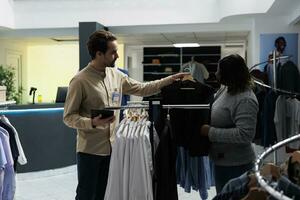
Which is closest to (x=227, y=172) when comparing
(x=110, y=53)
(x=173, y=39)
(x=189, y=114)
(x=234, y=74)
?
(x=189, y=114)

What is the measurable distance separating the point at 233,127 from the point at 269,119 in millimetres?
2763

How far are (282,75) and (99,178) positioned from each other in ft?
11.3

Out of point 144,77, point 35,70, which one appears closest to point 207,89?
point 144,77

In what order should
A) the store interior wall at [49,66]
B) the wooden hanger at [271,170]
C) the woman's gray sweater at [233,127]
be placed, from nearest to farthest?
the wooden hanger at [271,170] < the woman's gray sweater at [233,127] < the store interior wall at [49,66]

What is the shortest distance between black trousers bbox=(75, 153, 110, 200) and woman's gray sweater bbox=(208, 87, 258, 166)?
0.74m

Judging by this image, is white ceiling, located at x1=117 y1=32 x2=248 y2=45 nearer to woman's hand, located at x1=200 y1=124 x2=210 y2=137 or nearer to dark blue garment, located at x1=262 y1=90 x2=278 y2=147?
dark blue garment, located at x1=262 y1=90 x2=278 y2=147

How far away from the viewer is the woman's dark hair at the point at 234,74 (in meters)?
2.45

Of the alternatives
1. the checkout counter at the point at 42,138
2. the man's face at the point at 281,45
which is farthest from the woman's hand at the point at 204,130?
the man's face at the point at 281,45

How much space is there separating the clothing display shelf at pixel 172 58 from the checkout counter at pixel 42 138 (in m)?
5.88

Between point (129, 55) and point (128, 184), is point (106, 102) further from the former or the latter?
point (129, 55)

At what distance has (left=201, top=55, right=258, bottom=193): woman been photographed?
243 cm

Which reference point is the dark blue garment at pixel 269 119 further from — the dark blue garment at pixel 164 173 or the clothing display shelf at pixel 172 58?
the clothing display shelf at pixel 172 58

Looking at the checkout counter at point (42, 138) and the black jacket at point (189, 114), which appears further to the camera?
the checkout counter at point (42, 138)

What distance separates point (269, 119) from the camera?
201 inches
